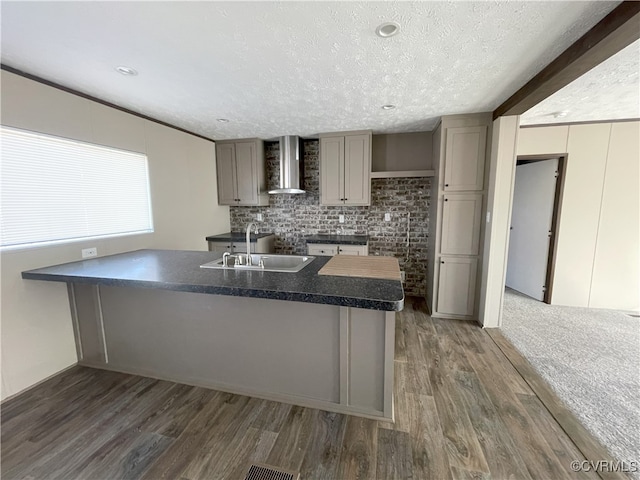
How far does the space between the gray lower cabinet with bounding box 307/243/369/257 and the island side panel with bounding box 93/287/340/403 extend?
191 centimetres

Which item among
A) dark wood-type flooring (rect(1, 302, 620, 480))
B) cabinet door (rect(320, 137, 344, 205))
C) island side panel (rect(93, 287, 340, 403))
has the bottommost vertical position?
dark wood-type flooring (rect(1, 302, 620, 480))

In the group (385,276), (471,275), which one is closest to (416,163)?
(471,275)

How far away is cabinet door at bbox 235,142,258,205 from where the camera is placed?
395 centimetres

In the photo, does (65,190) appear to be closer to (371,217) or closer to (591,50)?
(371,217)

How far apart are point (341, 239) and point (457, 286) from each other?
1.59 m

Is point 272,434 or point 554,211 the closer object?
point 272,434

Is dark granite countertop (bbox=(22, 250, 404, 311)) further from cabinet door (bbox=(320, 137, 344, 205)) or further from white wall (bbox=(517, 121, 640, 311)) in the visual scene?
white wall (bbox=(517, 121, 640, 311))

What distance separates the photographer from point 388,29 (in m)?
1.43

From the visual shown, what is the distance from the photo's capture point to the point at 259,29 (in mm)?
1441

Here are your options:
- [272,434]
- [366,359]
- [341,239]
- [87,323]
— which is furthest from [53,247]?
[341,239]

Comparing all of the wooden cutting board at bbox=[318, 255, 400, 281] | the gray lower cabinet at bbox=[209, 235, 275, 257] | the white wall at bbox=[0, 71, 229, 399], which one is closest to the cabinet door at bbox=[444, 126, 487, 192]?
the wooden cutting board at bbox=[318, 255, 400, 281]

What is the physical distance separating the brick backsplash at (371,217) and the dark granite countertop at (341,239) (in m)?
0.13

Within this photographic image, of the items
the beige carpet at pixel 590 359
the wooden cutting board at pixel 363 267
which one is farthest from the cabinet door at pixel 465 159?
the beige carpet at pixel 590 359

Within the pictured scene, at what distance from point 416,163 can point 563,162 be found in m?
1.81
